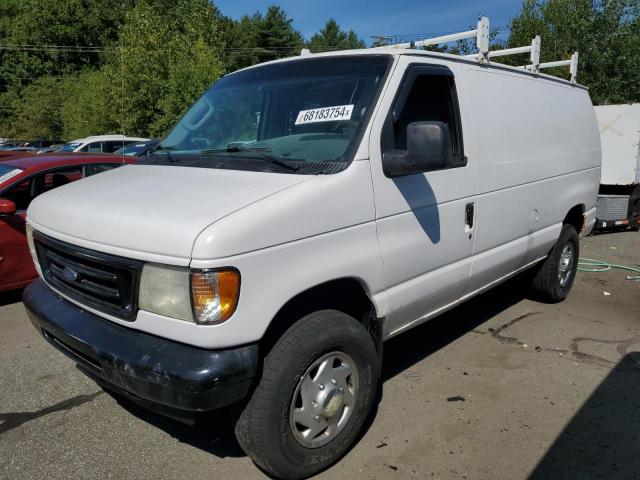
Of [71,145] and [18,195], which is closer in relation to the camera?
[18,195]

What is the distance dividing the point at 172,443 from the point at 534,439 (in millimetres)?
2153

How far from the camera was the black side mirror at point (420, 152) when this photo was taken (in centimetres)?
283

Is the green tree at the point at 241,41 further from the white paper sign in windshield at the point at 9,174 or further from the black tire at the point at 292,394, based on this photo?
the black tire at the point at 292,394

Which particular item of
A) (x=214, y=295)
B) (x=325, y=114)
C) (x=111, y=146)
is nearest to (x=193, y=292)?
(x=214, y=295)

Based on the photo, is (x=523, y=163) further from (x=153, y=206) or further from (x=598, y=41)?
(x=598, y=41)

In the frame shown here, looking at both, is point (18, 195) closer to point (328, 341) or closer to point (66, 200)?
point (66, 200)

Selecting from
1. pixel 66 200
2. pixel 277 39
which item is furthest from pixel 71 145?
pixel 277 39

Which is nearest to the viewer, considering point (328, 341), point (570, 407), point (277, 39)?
point (328, 341)

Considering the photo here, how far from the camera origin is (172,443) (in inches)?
125

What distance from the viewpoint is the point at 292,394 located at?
2.59m

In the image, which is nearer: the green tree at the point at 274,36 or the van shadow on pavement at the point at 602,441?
the van shadow on pavement at the point at 602,441

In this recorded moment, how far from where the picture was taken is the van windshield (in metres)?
2.92

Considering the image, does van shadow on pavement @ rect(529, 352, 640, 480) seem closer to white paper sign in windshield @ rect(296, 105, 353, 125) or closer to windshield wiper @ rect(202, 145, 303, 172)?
windshield wiper @ rect(202, 145, 303, 172)

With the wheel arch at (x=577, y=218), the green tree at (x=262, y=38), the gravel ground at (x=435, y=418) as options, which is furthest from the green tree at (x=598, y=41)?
the green tree at (x=262, y=38)
